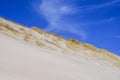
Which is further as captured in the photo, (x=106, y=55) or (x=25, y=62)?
(x=106, y=55)

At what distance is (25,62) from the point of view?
8.68 metres

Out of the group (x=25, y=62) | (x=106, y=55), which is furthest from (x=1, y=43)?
(x=106, y=55)

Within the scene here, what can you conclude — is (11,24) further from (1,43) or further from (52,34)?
(1,43)

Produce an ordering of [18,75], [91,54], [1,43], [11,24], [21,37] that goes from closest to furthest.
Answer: [18,75] < [1,43] < [21,37] < [11,24] < [91,54]

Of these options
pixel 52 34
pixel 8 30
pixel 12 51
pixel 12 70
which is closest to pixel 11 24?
pixel 8 30

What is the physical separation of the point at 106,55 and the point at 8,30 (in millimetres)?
9656

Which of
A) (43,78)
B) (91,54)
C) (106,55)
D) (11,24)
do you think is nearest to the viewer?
(43,78)

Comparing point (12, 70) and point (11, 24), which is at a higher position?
point (11, 24)

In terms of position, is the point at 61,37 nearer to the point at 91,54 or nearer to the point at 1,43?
the point at 91,54

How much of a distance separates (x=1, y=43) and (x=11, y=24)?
6191 mm

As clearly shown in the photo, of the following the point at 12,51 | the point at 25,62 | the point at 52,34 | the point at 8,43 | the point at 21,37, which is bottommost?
the point at 25,62

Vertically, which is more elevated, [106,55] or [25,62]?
[106,55]

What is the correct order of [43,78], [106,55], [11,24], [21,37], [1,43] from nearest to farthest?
[43,78] < [1,43] < [21,37] < [11,24] < [106,55]

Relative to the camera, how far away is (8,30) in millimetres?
14461
